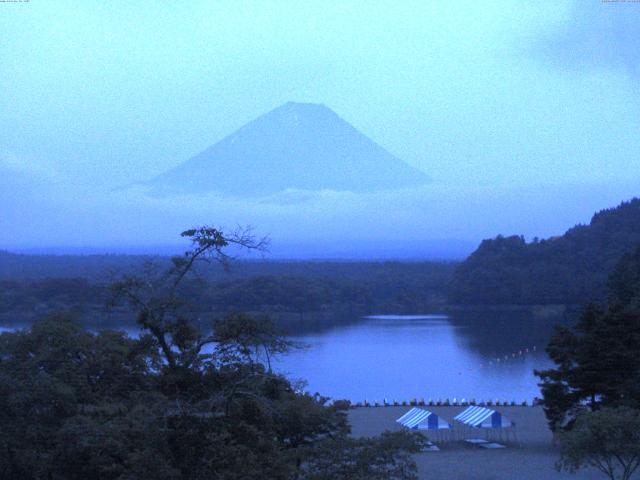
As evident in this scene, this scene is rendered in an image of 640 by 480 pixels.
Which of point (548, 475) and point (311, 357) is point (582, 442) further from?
point (311, 357)

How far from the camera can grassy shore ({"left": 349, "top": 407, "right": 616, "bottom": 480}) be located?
1075 cm

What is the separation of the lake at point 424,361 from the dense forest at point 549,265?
28.5 feet

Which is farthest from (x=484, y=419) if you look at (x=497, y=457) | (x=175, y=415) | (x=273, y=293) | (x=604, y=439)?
(x=273, y=293)

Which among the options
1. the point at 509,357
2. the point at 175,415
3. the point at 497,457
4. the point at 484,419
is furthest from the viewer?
the point at 509,357

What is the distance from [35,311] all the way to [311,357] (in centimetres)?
1495

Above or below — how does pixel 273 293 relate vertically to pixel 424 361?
above

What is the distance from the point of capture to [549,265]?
50562 millimetres

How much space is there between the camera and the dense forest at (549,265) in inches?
1881

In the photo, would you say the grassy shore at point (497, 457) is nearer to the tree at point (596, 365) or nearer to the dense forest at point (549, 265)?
the tree at point (596, 365)

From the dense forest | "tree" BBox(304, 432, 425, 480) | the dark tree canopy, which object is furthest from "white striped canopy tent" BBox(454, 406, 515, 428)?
the dense forest

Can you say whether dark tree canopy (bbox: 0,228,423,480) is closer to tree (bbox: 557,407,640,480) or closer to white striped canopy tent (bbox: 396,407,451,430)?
tree (bbox: 557,407,640,480)

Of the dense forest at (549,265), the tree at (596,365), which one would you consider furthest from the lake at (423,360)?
the dense forest at (549,265)

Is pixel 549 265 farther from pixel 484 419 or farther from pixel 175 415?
pixel 175 415

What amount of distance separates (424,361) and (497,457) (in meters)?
14.6
